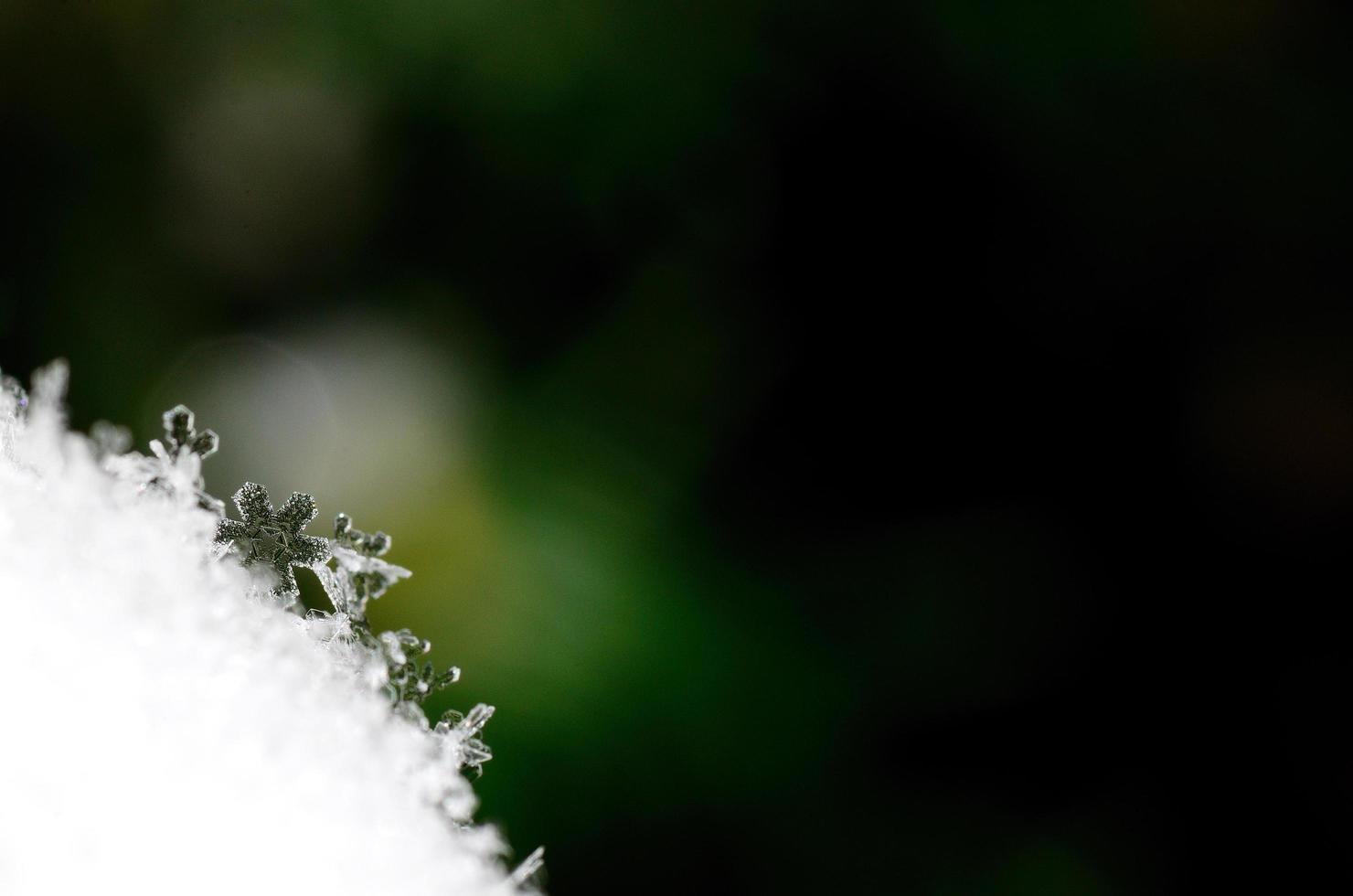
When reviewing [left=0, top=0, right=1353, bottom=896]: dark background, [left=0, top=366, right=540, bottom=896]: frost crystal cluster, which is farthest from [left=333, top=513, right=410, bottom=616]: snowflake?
[left=0, top=0, right=1353, bottom=896]: dark background

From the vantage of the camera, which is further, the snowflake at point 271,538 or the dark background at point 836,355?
the dark background at point 836,355

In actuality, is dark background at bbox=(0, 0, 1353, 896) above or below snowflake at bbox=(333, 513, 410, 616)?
above

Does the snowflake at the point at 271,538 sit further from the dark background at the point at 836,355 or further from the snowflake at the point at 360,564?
the dark background at the point at 836,355

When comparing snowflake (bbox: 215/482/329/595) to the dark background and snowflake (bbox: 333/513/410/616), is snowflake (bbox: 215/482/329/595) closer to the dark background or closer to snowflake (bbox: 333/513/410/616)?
snowflake (bbox: 333/513/410/616)

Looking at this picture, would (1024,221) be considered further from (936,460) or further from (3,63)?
(3,63)

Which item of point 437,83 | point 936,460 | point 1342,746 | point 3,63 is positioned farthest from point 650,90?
point 1342,746

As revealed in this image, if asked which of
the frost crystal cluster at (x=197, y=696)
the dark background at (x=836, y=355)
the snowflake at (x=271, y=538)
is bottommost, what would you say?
the frost crystal cluster at (x=197, y=696)

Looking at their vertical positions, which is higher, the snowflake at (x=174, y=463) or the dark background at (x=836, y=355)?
the dark background at (x=836, y=355)

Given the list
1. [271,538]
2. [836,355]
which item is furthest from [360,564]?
[836,355]

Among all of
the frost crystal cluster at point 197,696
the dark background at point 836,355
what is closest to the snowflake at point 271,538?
the frost crystal cluster at point 197,696
